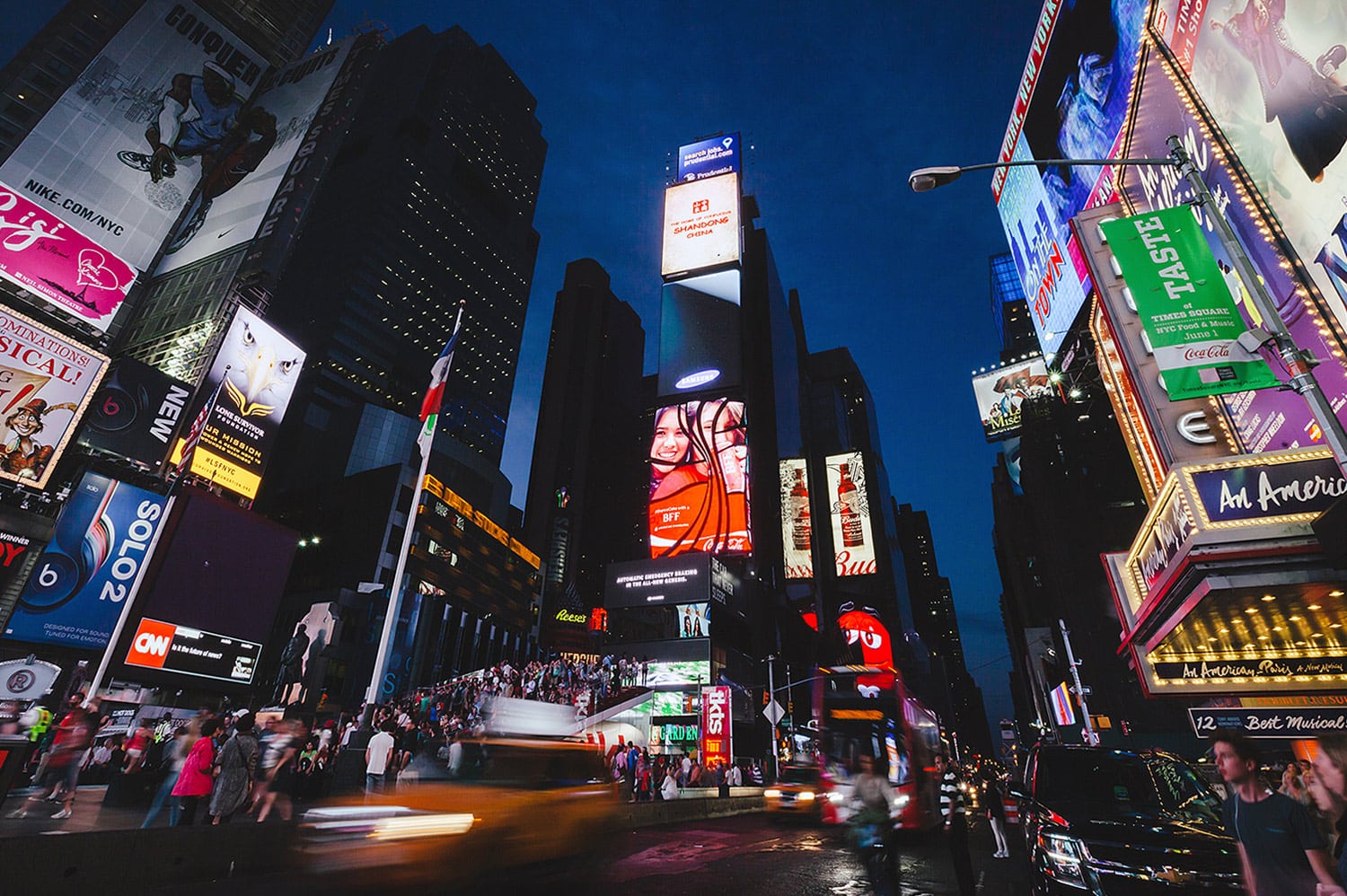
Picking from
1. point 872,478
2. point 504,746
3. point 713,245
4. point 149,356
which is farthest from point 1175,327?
point 872,478

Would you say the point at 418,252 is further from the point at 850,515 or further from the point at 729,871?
the point at 729,871

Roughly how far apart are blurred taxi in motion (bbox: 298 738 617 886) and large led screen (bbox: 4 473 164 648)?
3132 cm

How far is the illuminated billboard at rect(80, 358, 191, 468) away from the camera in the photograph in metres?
30.2

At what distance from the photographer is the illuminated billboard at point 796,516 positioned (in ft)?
260

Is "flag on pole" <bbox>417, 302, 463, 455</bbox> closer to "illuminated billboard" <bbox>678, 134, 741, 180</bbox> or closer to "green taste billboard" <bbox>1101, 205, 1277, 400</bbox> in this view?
"green taste billboard" <bbox>1101, 205, 1277, 400</bbox>

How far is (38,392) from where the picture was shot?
23938 mm

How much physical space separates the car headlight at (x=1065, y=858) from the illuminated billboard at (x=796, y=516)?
74.0 m

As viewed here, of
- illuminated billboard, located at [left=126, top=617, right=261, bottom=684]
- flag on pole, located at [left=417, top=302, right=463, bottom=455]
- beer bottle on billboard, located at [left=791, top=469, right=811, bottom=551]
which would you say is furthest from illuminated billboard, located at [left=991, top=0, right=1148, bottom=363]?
beer bottle on billboard, located at [left=791, top=469, right=811, bottom=551]

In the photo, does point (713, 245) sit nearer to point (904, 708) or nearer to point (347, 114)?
point (347, 114)

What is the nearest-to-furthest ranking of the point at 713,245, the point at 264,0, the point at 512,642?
1. the point at 264,0
2. the point at 713,245
3. the point at 512,642

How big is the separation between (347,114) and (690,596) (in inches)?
1536

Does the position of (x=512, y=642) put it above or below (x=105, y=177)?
below

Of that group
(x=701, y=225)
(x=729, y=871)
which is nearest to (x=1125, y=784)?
(x=729, y=871)

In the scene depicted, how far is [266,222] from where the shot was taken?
30156 mm
